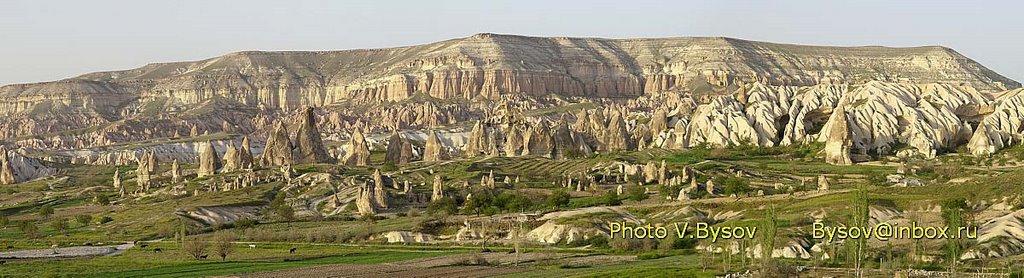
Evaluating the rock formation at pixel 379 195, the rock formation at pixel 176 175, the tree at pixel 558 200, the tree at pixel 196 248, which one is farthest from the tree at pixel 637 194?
the rock formation at pixel 176 175

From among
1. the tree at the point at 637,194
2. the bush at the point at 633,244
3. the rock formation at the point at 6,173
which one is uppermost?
the bush at the point at 633,244

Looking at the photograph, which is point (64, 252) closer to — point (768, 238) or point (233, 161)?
point (768, 238)

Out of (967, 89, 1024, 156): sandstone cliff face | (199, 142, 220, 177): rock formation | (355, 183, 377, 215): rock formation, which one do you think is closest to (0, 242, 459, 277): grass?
(355, 183, 377, 215): rock formation

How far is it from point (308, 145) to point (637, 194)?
68.8 m

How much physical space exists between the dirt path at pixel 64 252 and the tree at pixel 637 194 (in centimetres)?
4598

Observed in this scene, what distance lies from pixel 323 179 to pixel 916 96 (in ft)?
269

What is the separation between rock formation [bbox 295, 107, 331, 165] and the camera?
169 metres

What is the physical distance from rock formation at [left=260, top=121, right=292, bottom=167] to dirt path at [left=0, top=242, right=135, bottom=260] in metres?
70.1

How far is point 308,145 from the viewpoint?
170 metres

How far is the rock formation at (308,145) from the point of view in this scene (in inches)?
6654

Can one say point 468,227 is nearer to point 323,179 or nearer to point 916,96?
point 323,179

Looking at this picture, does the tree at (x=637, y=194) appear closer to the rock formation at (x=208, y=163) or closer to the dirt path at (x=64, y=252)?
the dirt path at (x=64, y=252)

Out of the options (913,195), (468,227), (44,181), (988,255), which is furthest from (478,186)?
(44,181)

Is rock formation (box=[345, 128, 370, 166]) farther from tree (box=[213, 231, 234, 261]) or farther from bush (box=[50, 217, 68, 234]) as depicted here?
tree (box=[213, 231, 234, 261])
